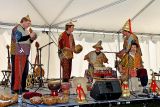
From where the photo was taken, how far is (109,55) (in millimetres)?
9727

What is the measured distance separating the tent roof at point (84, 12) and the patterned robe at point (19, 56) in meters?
2.17

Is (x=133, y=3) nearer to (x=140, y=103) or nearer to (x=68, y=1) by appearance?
(x=68, y=1)

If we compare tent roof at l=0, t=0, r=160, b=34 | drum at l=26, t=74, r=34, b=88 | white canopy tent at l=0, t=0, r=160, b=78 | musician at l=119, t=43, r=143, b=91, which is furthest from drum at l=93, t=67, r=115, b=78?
tent roof at l=0, t=0, r=160, b=34

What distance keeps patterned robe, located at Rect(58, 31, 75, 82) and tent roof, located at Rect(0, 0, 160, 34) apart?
1406mm

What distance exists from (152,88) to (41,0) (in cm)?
348

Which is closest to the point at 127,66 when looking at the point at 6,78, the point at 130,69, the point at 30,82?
the point at 130,69

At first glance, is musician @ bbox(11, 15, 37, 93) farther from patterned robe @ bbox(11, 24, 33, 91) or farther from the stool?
the stool

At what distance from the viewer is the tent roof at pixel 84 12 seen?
22.8 feet

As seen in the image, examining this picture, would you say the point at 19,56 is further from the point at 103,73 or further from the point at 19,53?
the point at 103,73

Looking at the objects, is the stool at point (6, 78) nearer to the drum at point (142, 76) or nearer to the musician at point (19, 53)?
the musician at point (19, 53)

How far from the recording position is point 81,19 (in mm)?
8062

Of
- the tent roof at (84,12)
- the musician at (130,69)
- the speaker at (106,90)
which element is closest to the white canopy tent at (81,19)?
the tent roof at (84,12)

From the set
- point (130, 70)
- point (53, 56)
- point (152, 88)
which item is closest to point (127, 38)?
point (130, 70)

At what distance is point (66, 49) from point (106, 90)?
215 centimetres
